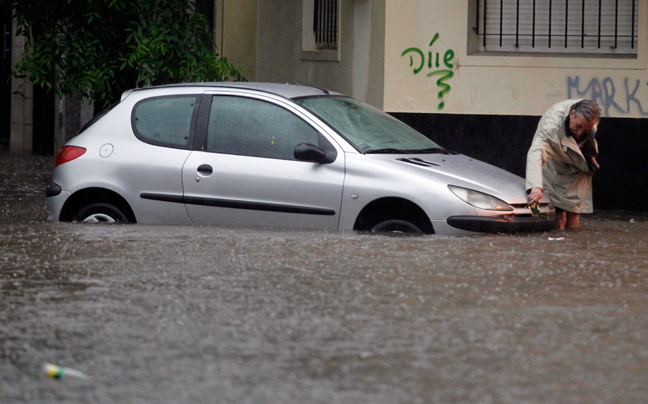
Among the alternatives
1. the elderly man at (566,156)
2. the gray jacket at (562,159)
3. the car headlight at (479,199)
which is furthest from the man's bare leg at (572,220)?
the car headlight at (479,199)

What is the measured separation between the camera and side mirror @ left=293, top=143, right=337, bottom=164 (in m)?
7.99

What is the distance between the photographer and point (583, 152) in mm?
9203

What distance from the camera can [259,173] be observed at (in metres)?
8.17

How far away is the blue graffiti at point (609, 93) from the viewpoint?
502 inches

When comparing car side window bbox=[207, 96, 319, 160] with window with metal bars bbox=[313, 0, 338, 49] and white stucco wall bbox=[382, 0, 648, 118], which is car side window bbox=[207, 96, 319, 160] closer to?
white stucco wall bbox=[382, 0, 648, 118]

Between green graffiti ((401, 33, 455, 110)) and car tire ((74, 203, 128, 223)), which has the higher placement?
green graffiti ((401, 33, 455, 110))

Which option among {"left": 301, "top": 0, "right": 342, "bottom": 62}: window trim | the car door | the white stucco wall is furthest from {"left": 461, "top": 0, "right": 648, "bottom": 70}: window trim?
the car door

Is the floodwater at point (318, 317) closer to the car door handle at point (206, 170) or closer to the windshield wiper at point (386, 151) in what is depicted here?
the car door handle at point (206, 170)

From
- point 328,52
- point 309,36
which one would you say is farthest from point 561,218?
point 309,36

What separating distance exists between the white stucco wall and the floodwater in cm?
498

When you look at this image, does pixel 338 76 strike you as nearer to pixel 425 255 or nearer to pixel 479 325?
pixel 425 255

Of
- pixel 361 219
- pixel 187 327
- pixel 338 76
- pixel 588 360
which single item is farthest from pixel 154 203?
pixel 338 76

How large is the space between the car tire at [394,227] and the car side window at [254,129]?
79 cm

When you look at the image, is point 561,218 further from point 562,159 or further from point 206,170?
point 206,170
